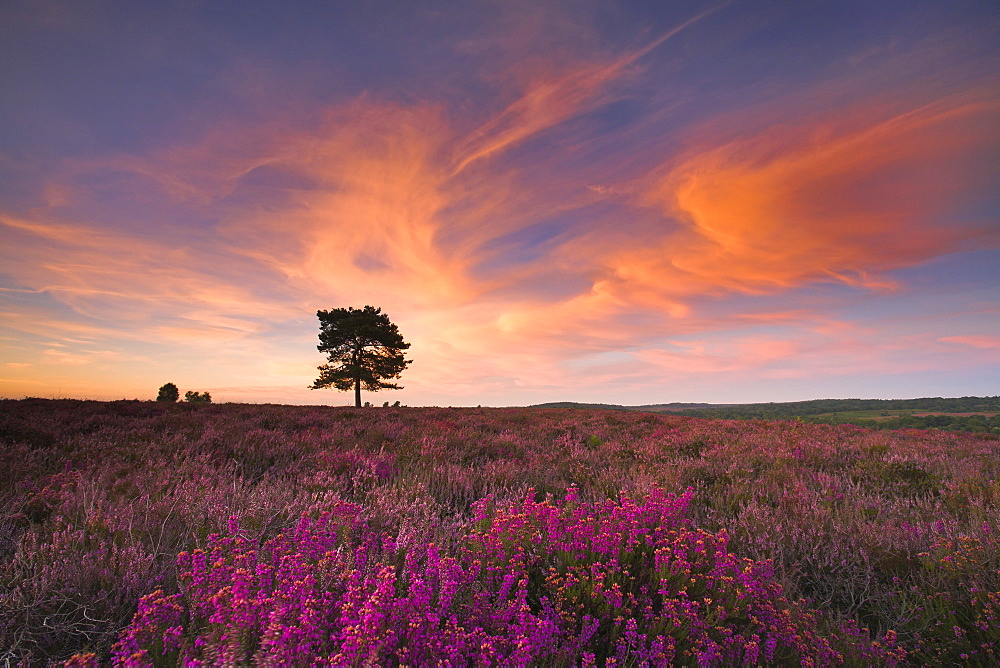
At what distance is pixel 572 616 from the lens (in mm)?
2260

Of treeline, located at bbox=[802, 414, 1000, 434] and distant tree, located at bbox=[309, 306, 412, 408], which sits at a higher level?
distant tree, located at bbox=[309, 306, 412, 408]

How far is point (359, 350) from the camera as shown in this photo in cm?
3531

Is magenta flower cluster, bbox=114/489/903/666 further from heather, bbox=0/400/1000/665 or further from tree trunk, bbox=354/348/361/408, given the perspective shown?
tree trunk, bbox=354/348/361/408

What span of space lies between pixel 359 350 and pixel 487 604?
1377 inches

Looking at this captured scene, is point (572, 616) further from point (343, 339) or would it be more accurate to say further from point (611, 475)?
point (343, 339)

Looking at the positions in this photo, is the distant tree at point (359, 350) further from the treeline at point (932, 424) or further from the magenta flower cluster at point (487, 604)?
the magenta flower cluster at point (487, 604)

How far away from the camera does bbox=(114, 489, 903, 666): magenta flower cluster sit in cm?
177

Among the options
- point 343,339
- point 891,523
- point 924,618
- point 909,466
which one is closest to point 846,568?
point 924,618

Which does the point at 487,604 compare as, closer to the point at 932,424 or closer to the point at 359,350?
the point at 932,424

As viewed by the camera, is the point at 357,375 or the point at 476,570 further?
the point at 357,375

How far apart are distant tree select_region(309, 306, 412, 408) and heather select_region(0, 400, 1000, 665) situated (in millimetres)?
28836

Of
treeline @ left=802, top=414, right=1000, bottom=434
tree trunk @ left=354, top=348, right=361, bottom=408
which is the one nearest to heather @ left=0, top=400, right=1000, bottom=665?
treeline @ left=802, top=414, right=1000, bottom=434

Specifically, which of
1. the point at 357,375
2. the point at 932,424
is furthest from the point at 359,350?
the point at 932,424

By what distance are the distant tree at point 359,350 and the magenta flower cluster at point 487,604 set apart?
3291 cm
